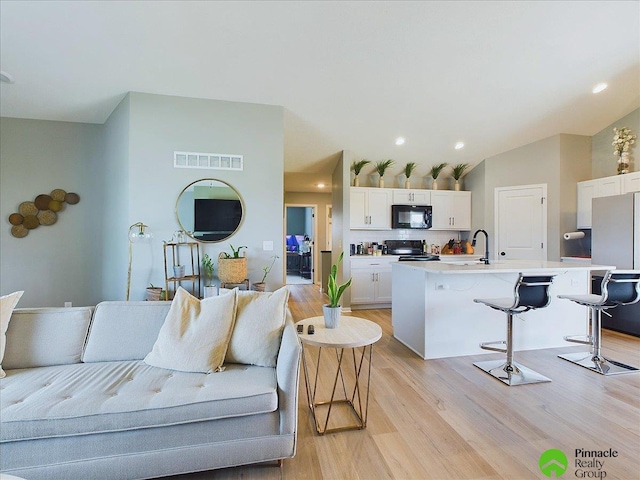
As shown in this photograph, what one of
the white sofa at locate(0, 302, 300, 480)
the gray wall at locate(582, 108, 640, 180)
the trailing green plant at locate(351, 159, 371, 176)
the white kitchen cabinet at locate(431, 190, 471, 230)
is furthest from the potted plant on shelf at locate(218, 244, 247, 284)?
the gray wall at locate(582, 108, 640, 180)

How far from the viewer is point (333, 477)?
1626mm

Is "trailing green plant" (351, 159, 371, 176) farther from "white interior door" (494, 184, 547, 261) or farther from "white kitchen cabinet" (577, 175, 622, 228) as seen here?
"white kitchen cabinet" (577, 175, 622, 228)

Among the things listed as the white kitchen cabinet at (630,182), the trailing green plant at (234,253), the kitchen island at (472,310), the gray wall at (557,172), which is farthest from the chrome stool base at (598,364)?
the trailing green plant at (234,253)

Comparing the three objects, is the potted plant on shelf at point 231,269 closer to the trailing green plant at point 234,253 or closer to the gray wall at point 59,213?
the trailing green plant at point 234,253

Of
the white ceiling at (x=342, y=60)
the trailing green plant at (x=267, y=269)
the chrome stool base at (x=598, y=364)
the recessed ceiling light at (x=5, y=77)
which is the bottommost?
the chrome stool base at (x=598, y=364)

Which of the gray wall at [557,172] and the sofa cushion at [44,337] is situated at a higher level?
the gray wall at [557,172]

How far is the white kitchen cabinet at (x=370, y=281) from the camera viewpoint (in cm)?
550

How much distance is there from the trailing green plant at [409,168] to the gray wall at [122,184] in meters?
2.79

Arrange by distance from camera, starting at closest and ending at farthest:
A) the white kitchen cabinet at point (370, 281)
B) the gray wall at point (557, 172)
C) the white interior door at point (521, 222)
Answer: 1. the gray wall at point (557, 172)
2. the white interior door at point (521, 222)
3. the white kitchen cabinet at point (370, 281)

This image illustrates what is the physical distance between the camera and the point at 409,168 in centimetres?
586

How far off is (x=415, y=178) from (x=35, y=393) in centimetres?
605

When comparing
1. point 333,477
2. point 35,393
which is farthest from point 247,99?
point 333,477

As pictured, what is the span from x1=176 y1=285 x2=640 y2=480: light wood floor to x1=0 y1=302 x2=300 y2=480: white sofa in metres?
0.24

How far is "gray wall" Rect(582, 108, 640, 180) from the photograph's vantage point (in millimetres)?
4551
